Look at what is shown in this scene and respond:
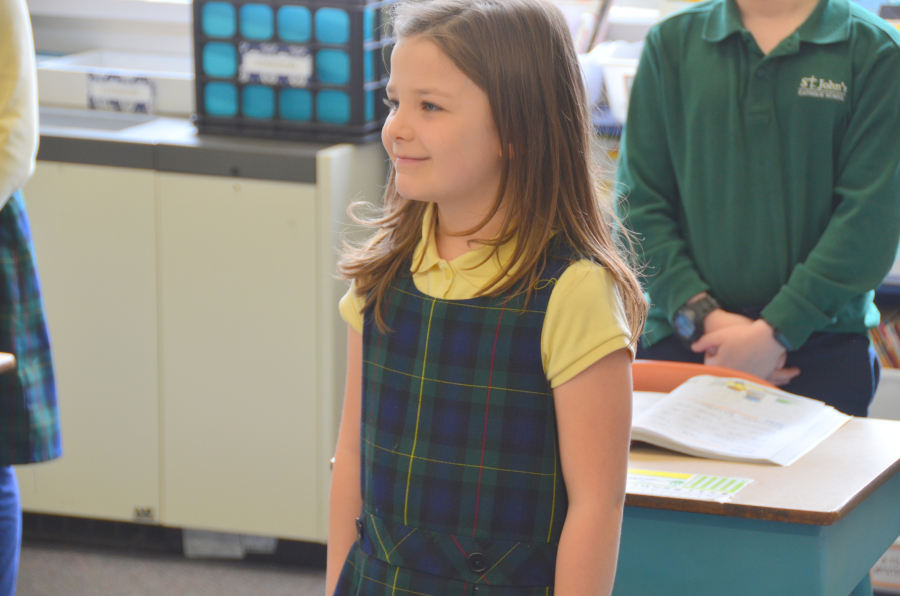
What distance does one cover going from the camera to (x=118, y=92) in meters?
2.67

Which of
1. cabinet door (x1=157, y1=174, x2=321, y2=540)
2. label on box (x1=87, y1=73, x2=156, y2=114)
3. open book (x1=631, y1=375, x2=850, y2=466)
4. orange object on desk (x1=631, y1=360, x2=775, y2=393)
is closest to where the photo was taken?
open book (x1=631, y1=375, x2=850, y2=466)

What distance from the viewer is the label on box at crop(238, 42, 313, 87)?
2328mm

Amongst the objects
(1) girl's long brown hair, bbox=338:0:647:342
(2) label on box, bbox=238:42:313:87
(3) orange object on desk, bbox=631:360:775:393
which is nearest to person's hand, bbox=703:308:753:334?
(3) orange object on desk, bbox=631:360:775:393

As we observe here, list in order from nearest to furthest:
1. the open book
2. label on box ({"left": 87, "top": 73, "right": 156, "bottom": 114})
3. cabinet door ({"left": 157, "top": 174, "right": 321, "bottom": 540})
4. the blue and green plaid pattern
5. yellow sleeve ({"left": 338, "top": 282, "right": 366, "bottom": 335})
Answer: yellow sleeve ({"left": 338, "top": 282, "right": 366, "bottom": 335}), the open book, the blue and green plaid pattern, cabinet door ({"left": 157, "top": 174, "right": 321, "bottom": 540}), label on box ({"left": 87, "top": 73, "right": 156, "bottom": 114})

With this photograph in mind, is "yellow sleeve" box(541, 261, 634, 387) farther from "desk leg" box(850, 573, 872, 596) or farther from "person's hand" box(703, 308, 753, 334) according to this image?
"person's hand" box(703, 308, 753, 334)

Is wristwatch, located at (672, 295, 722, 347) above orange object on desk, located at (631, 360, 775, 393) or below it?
above

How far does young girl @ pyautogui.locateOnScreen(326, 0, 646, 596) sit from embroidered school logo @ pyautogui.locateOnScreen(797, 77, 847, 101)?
0.84 metres

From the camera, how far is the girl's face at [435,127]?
0.94 meters

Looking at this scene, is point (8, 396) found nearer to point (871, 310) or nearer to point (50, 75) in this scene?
point (50, 75)

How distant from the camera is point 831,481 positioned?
121 centimetres

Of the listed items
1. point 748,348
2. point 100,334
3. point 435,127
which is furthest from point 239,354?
point 435,127

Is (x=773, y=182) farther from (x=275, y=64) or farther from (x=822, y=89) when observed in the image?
(x=275, y=64)

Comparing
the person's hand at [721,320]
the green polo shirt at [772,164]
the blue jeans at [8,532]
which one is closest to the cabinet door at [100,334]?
the blue jeans at [8,532]

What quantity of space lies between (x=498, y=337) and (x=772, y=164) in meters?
0.94
